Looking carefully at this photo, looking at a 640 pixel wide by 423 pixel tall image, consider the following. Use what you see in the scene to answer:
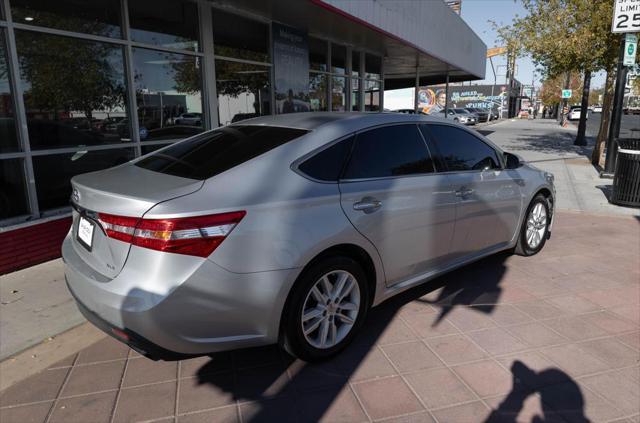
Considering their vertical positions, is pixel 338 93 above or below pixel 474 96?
below

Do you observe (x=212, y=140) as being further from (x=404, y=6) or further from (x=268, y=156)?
(x=404, y=6)

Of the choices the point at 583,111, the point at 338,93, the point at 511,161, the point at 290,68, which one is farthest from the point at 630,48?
the point at 583,111

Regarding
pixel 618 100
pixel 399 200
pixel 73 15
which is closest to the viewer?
pixel 399 200

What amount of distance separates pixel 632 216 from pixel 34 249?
328 inches

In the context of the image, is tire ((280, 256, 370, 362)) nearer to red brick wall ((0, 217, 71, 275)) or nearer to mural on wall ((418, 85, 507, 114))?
red brick wall ((0, 217, 71, 275))

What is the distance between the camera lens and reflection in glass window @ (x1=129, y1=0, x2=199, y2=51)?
660cm

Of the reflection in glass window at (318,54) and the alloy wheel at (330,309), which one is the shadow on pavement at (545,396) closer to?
the alloy wheel at (330,309)

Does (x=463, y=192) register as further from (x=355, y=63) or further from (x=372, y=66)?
(x=372, y=66)

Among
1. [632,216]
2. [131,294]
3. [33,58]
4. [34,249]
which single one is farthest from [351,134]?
[632,216]

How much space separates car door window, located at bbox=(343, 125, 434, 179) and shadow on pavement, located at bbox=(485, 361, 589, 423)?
157 centimetres

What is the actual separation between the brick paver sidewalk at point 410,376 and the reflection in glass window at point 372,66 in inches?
426

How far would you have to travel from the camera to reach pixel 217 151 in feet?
10.5

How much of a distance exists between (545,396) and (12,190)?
524 cm

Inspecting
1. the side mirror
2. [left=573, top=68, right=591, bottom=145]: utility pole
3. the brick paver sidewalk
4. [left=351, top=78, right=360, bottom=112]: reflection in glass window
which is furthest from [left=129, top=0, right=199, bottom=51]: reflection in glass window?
[left=573, top=68, right=591, bottom=145]: utility pole
